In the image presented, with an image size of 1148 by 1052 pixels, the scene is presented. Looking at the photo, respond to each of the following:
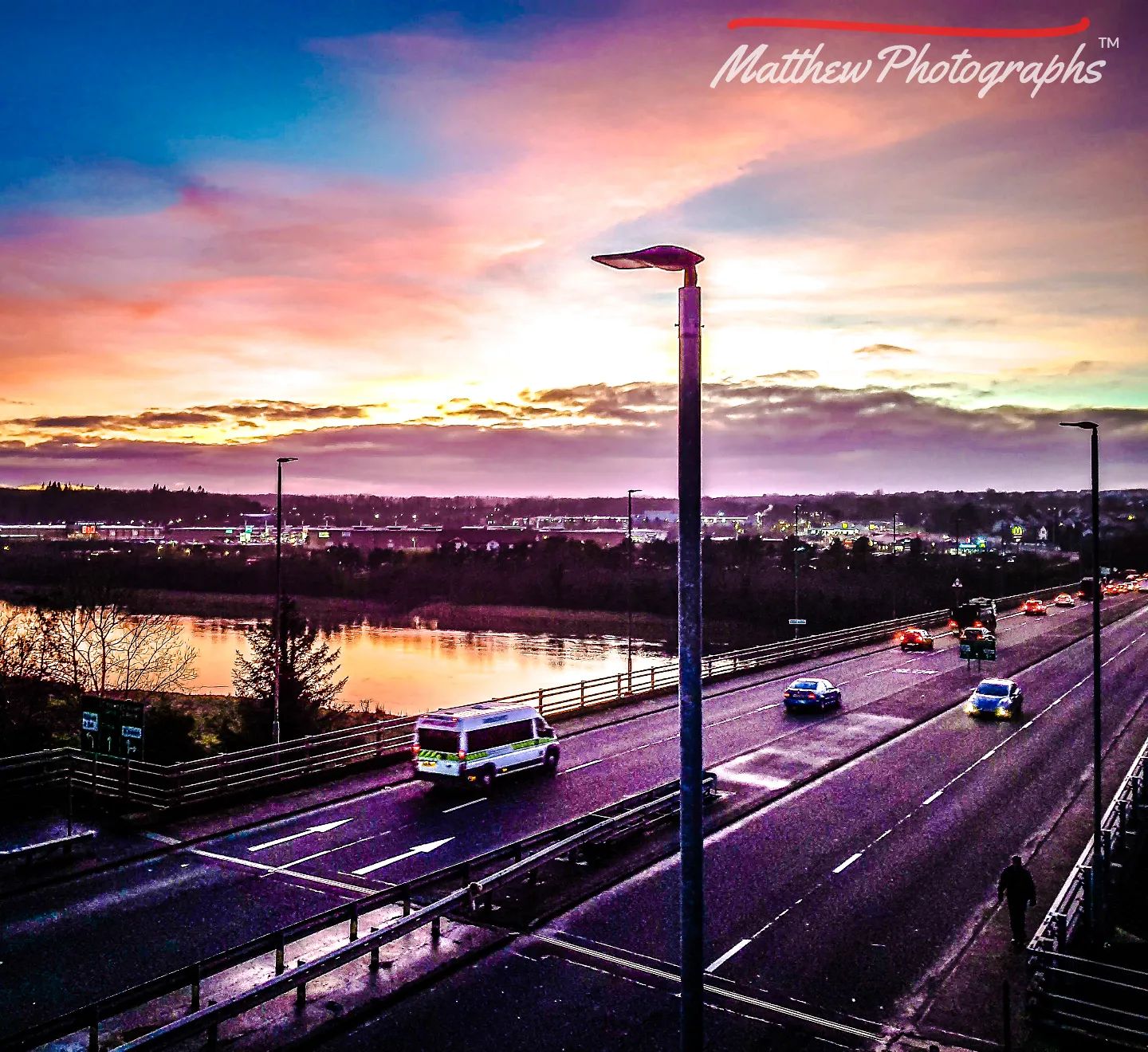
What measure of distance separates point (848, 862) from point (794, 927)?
3762 mm

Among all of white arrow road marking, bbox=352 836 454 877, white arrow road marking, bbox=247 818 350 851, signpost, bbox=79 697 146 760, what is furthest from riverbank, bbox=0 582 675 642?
signpost, bbox=79 697 146 760

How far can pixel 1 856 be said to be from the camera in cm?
1694

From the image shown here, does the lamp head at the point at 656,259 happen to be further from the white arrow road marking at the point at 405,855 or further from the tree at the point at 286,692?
the tree at the point at 286,692

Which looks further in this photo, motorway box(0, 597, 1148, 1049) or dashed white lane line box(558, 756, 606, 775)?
dashed white lane line box(558, 756, 606, 775)

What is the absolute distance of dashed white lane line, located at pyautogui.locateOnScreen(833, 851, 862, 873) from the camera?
18219mm

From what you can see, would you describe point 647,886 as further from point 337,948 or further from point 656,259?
point 656,259

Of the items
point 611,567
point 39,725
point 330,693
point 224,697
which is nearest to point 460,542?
point 611,567

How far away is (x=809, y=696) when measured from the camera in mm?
35844

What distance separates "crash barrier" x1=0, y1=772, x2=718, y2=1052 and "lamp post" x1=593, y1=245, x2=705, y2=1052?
6101 millimetres

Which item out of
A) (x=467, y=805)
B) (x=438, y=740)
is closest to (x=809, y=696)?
(x=467, y=805)

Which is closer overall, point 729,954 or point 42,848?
point 729,954

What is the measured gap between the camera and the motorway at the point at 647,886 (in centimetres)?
1280

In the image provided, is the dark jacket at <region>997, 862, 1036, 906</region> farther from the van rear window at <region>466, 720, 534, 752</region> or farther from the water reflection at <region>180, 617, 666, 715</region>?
the water reflection at <region>180, 617, 666, 715</region>

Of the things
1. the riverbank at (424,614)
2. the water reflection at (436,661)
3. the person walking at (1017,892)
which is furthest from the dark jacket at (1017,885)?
the riverbank at (424,614)
